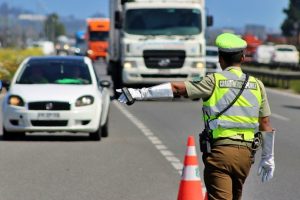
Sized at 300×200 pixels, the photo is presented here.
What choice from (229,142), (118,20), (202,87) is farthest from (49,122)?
(118,20)

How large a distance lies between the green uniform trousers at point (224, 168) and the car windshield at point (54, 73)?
456 inches

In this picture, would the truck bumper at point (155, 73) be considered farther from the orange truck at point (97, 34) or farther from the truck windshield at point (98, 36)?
the truck windshield at point (98, 36)

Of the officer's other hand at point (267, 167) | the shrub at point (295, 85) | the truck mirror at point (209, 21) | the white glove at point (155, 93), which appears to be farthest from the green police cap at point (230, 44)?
the shrub at point (295, 85)

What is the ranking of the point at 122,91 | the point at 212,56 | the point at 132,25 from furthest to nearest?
the point at 212,56
the point at 132,25
the point at 122,91

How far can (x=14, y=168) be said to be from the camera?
532 inches

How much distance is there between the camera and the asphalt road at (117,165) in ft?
36.7

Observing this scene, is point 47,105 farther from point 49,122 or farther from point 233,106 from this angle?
point 233,106

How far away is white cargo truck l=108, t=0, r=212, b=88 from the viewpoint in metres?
31.0

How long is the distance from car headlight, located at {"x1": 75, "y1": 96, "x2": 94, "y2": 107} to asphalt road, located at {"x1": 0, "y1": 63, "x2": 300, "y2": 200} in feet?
2.12

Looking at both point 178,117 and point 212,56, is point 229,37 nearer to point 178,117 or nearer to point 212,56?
point 178,117

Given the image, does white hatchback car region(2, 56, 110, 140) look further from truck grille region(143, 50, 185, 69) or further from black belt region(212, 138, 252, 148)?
truck grille region(143, 50, 185, 69)

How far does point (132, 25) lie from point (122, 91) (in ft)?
80.6

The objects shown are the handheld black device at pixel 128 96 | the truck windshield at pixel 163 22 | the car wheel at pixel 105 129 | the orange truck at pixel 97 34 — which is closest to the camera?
the handheld black device at pixel 128 96

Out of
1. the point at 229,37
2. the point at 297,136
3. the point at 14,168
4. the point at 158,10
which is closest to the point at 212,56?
the point at 158,10
